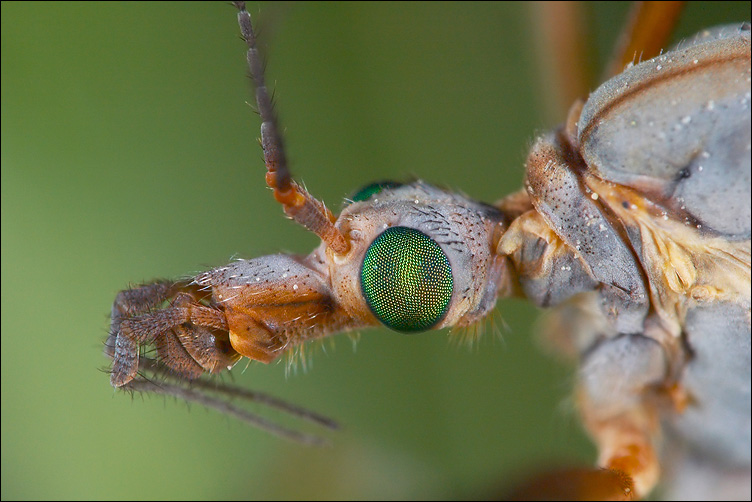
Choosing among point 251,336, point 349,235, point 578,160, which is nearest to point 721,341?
point 578,160

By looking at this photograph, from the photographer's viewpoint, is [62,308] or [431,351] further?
[431,351]

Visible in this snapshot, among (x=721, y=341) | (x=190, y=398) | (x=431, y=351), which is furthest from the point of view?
(x=431, y=351)

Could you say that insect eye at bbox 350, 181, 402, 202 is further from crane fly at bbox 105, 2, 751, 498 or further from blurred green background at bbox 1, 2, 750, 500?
blurred green background at bbox 1, 2, 750, 500

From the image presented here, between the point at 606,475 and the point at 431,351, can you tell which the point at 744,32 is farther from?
the point at 431,351

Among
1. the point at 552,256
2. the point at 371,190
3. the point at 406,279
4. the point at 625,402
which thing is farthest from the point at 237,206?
the point at 625,402

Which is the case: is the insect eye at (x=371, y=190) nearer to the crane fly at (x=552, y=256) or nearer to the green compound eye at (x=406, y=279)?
the crane fly at (x=552, y=256)

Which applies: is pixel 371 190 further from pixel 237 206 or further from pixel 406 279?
pixel 237 206

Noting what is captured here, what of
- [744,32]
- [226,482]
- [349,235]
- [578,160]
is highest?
[744,32]
